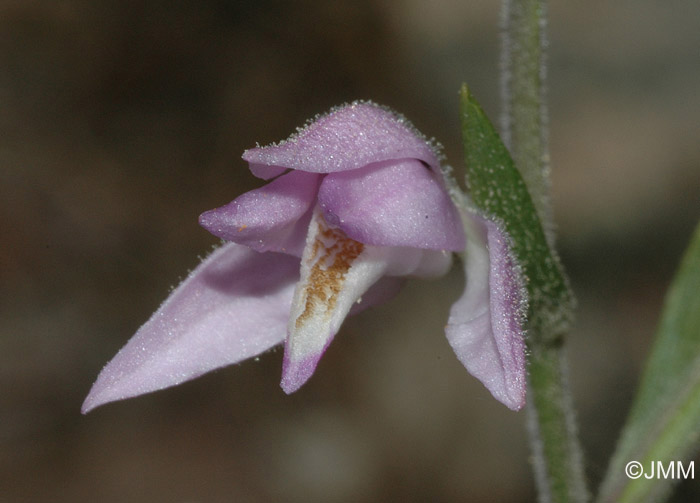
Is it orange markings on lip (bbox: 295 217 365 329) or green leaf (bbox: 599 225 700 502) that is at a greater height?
orange markings on lip (bbox: 295 217 365 329)

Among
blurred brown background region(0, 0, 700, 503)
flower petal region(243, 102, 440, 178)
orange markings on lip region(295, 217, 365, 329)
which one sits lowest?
blurred brown background region(0, 0, 700, 503)

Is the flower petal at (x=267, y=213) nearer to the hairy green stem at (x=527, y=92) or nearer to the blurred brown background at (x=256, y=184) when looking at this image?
the hairy green stem at (x=527, y=92)

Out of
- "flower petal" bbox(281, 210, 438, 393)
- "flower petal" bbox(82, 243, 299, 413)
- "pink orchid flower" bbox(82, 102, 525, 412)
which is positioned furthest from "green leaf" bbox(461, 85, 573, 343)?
"flower petal" bbox(82, 243, 299, 413)

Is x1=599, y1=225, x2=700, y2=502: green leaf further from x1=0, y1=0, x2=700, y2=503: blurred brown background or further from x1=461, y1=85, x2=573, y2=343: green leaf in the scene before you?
x1=0, y1=0, x2=700, y2=503: blurred brown background

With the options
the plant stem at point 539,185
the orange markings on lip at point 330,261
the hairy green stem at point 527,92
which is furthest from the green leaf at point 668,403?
the orange markings on lip at point 330,261

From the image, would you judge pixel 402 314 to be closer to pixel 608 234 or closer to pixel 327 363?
pixel 327 363

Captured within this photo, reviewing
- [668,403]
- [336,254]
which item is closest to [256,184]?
[668,403]
